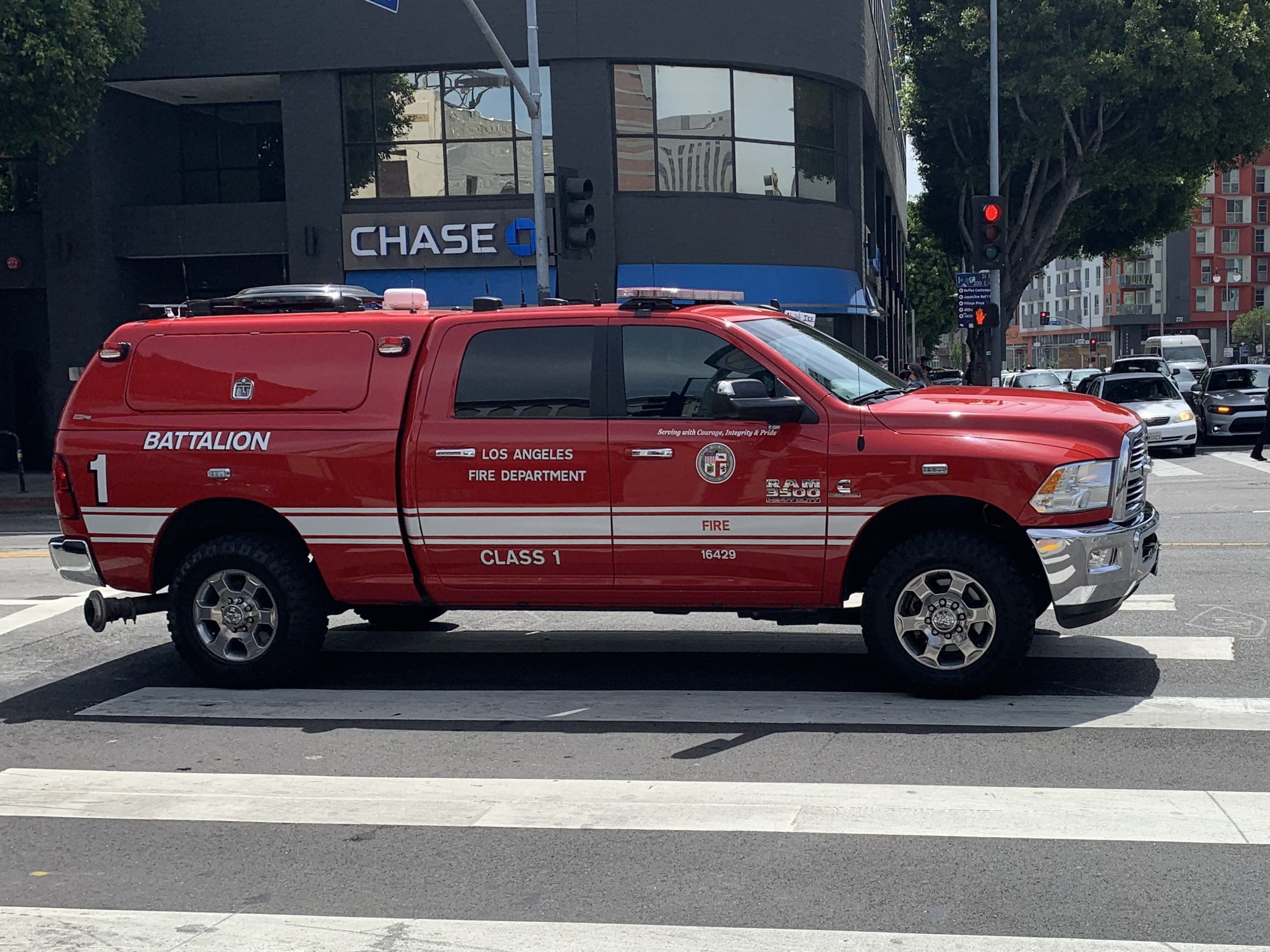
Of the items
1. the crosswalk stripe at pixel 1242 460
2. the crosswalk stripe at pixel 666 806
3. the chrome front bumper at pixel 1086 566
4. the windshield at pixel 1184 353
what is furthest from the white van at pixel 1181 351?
the crosswalk stripe at pixel 666 806

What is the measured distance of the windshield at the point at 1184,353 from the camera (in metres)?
52.2

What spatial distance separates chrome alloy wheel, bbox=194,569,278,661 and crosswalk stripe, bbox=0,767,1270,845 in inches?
65.8

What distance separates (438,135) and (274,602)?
19783 millimetres

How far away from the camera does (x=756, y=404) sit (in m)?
6.89

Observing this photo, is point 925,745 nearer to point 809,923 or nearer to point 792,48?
point 809,923

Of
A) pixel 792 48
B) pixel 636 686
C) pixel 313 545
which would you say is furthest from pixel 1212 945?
pixel 792 48

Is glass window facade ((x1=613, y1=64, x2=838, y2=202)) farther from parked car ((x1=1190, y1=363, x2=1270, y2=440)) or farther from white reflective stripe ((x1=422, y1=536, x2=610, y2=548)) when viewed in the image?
white reflective stripe ((x1=422, y1=536, x2=610, y2=548))

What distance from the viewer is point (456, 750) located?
6.38m

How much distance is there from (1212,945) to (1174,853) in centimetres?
76

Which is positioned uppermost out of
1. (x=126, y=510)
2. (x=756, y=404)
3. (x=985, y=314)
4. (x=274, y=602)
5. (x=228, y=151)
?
(x=228, y=151)

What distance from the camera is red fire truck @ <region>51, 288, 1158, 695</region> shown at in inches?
270

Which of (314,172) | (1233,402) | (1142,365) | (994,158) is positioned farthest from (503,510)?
(1142,365)

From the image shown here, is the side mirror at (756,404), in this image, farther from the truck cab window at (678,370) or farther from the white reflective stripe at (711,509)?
the white reflective stripe at (711,509)

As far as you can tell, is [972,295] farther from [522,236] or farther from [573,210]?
[573,210]
